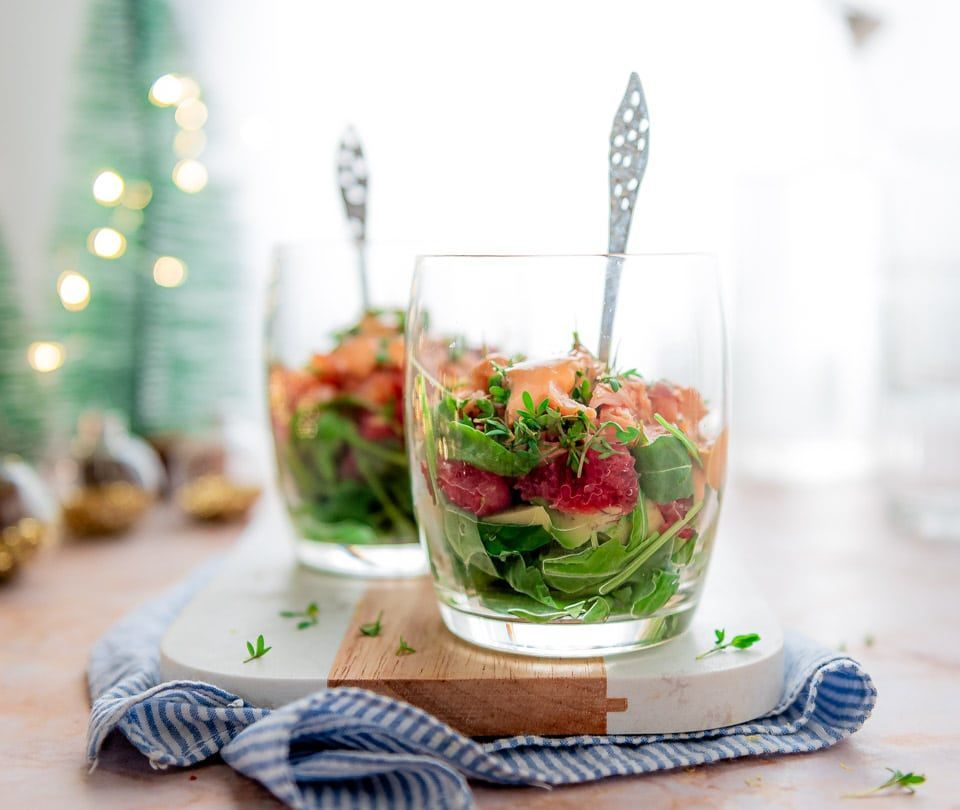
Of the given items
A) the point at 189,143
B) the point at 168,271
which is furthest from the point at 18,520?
the point at 189,143

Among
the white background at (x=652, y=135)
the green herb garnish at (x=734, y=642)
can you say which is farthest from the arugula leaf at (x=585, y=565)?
the white background at (x=652, y=135)

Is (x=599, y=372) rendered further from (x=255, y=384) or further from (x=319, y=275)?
(x=255, y=384)

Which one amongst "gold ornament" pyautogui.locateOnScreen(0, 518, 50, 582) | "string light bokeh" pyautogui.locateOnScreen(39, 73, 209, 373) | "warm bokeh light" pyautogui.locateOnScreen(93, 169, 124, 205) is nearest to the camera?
"gold ornament" pyautogui.locateOnScreen(0, 518, 50, 582)

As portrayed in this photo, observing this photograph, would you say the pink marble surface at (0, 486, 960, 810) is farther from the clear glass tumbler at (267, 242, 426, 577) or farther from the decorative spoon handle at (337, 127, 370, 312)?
the decorative spoon handle at (337, 127, 370, 312)

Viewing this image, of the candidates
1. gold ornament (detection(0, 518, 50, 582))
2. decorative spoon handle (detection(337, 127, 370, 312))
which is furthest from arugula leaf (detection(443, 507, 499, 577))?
gold ornament (detection(0, 518, 50, 582))

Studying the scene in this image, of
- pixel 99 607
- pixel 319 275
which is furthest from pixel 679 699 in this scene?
pixel 99 607

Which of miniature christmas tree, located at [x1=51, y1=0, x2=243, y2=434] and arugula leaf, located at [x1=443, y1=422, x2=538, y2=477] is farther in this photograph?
miniature christmas tree, located at [x1=51, y1=0, x2=243, y2=434]

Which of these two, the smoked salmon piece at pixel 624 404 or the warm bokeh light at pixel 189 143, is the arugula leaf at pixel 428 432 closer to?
the smoked salmon piece at pixel 624 404
